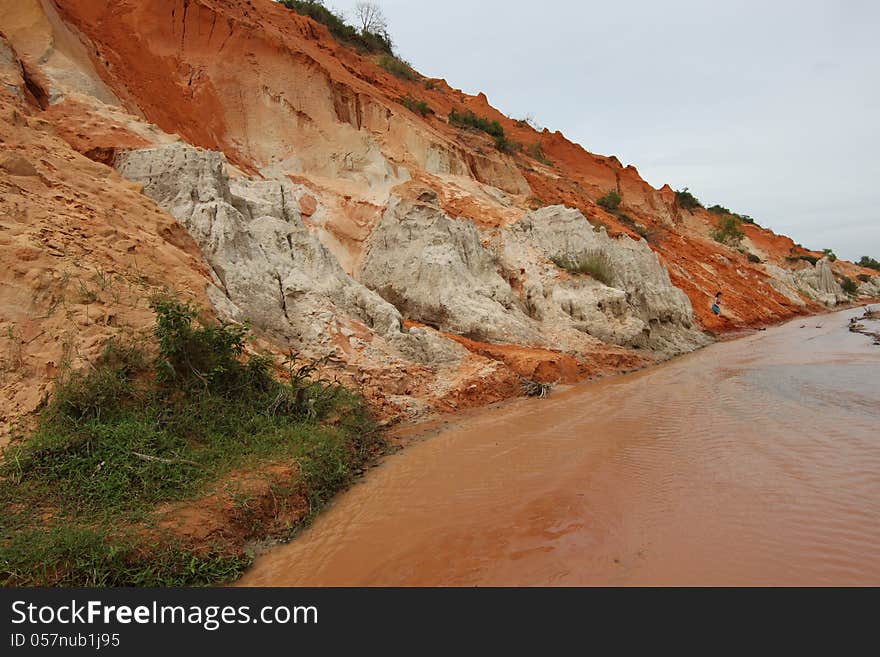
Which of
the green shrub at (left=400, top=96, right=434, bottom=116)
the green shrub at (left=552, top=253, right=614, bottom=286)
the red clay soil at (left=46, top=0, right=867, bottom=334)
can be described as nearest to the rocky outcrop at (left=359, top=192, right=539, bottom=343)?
the green shrub at (left=552, top=253, right=614, bottom=286)

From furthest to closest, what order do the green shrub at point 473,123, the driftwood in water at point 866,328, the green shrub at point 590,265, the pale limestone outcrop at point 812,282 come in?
the pale limestone outcrop at point 812,282 < the green shrub at point 473,123 < the driftwood in water at point 866,328 < the green shrub at point 590,265

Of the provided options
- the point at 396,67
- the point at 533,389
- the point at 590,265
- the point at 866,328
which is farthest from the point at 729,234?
the point at 533,389

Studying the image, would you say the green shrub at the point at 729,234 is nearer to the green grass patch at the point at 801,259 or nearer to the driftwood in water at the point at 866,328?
the green grass patch at the point at 801,259

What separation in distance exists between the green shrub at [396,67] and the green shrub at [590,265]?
18.7 metres

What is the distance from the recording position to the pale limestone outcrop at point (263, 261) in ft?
25.4

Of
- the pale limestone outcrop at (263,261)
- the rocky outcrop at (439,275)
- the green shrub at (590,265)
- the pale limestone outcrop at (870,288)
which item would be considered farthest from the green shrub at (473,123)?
the pale limestone outcrop at (870,288)

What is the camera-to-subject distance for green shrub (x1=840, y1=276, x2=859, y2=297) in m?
35.4

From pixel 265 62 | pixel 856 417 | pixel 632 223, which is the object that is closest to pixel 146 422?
pixel 856 417

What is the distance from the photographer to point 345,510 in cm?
430

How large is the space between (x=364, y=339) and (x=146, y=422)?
409 centimetres

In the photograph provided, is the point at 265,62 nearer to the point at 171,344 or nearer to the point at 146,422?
the point at 171,344

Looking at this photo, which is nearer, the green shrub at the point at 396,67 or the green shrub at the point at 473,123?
the green shrub at the point at 473,123

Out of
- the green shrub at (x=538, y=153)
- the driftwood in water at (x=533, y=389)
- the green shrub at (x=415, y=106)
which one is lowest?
the driftwood in water at (x=533, y=389)

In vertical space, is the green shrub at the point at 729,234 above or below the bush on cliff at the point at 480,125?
below
